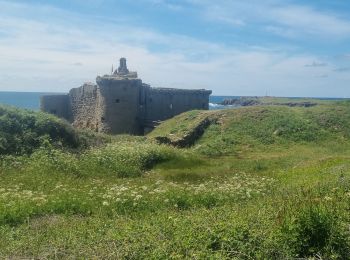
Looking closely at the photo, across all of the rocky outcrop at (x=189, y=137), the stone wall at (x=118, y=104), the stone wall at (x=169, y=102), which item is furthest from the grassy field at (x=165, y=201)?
the stone wall at (x=169, y=102)

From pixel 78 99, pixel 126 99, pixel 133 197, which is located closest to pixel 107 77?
pixel 126 99

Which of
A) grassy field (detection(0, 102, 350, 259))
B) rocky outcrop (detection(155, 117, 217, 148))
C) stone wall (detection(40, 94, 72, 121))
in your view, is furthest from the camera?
stone wall (detection(40, 94, 72, 121))

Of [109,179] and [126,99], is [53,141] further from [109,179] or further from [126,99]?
[126,99]

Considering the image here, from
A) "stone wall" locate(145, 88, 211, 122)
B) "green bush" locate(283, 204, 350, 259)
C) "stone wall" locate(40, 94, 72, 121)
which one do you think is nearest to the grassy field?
"green bush" locate(283, 204, 350, 259)

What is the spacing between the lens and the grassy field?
7465 mm

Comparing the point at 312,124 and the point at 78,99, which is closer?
the point at 312,124

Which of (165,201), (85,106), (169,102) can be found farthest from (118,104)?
(165,201)

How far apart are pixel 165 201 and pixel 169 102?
2812 cm

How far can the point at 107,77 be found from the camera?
3609 cm

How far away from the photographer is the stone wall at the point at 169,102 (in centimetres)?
3869

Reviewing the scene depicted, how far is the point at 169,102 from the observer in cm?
3953

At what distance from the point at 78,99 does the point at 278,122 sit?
754 inches

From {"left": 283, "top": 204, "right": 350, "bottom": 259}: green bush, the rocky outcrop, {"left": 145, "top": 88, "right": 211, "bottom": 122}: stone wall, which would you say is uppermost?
{"left": 145, "top": 88, "right": 211, "bottom": 122}: stone wall

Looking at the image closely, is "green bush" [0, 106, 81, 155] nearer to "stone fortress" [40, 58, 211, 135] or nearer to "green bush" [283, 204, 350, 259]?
"stone fortress" [40, 58, 211, 135]
